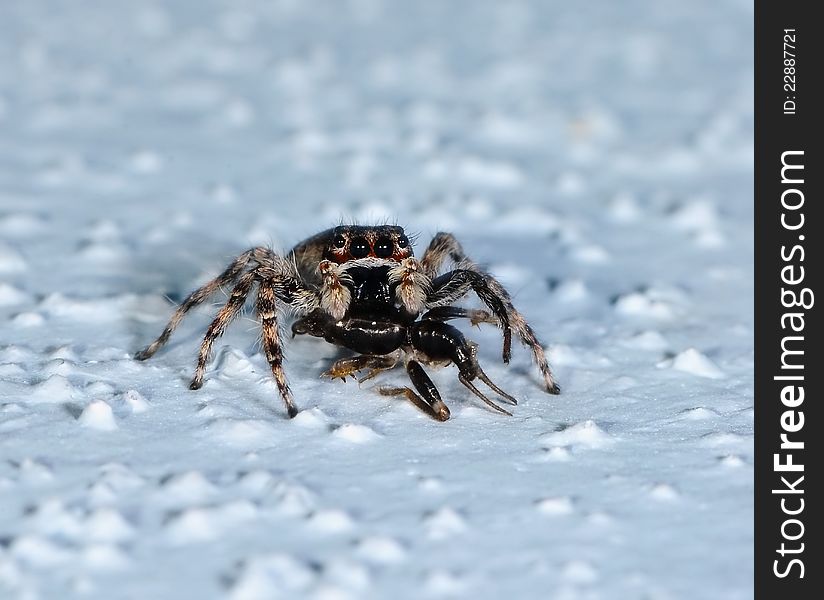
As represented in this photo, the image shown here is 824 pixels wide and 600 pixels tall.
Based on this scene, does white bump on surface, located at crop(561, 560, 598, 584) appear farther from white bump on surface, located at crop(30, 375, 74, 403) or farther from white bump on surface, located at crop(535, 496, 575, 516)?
white bump on surface, located at crop(30, 375, 74, 403)

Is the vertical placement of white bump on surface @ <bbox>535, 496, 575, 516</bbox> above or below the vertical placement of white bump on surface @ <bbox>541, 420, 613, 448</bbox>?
below

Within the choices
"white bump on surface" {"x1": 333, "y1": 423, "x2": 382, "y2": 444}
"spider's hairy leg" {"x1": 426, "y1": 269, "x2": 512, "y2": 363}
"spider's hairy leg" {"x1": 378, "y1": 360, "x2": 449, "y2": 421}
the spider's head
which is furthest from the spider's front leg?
"white bump on surface" {"x1": 333, "y1": 423, "x2": 382, "y2": 444}

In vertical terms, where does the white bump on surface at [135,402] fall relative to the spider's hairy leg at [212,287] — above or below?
below

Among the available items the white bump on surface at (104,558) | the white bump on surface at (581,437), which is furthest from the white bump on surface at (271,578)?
the white bump on surface at (581,437)

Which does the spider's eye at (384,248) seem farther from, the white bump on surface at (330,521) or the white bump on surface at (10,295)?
the white bump on surface at (10,295)

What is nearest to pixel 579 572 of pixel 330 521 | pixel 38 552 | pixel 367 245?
pixel 330 521

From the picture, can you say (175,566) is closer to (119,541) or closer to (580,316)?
(119,541)
